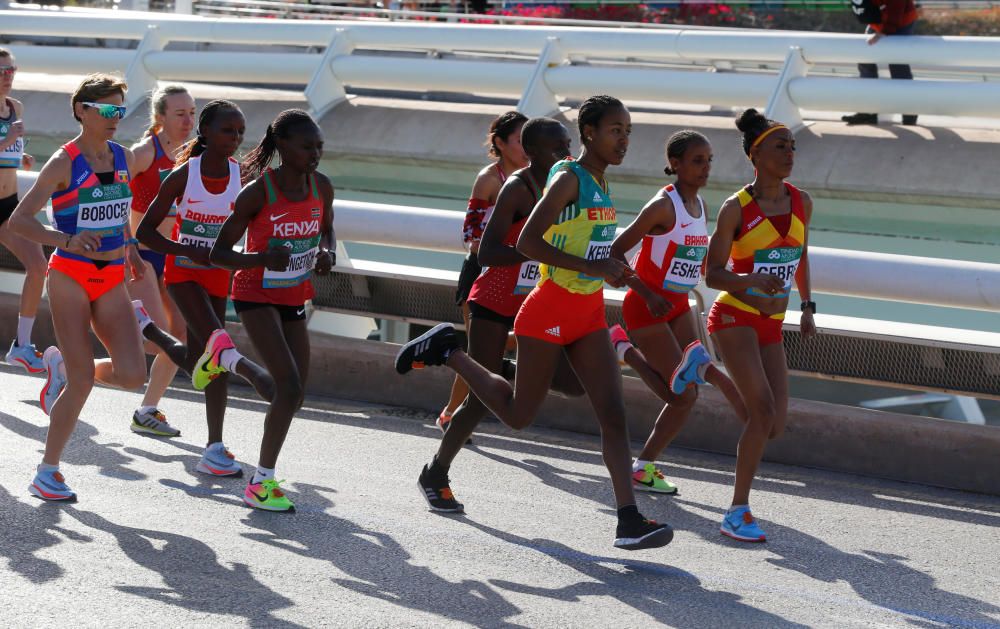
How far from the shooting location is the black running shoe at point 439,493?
22.7 feet

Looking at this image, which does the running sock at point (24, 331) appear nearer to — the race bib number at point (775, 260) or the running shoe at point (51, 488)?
the running shoe at point (51, 488)

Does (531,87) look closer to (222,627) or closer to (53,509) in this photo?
(53,509)

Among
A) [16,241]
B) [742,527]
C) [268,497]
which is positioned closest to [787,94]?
[16,241]

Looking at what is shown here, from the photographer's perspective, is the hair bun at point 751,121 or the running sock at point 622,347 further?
the running sock at point 622,347

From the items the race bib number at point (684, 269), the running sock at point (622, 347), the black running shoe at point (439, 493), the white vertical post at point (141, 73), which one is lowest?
Answer: the black running shoe at point (439, 493)

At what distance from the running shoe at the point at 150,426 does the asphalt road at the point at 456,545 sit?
0.27 ft

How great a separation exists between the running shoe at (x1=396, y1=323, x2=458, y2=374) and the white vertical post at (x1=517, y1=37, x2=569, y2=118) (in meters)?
10.3

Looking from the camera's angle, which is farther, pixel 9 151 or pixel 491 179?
pixel 9 151

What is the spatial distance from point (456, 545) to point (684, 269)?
1.80 metres

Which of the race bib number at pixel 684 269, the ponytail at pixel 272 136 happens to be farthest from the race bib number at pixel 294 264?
the race bib number at pixel 684 269

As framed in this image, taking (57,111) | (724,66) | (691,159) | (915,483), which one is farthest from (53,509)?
(57,111)

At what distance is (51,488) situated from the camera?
6.75 m

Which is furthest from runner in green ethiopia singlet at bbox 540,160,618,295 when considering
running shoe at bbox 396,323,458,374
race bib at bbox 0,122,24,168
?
race bib at bbox 0,122,24,168

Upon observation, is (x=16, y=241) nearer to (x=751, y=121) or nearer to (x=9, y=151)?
(x=9, y=151)
